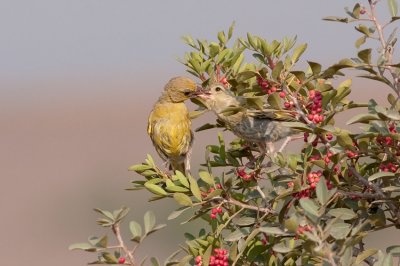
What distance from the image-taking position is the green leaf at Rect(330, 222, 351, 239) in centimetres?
391

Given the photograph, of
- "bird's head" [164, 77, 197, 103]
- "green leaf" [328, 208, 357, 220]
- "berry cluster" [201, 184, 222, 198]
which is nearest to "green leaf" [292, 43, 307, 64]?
"berry cluster" [201, 184, 222, 198]

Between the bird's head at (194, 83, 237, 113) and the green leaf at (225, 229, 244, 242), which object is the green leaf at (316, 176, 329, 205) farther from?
the bird's head at (194, 83, 237, 113)

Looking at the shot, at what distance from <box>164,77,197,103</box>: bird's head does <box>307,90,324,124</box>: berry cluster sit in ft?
9.96

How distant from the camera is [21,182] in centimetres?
5891

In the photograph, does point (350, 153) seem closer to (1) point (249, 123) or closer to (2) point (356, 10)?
(2) point (356, 10)

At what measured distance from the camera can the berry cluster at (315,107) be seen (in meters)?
4.54

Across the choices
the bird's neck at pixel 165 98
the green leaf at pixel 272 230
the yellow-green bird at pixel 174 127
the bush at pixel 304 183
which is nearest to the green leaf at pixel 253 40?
the bush at pixel 304 183

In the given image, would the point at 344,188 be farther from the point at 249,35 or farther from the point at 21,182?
the point at 21,182

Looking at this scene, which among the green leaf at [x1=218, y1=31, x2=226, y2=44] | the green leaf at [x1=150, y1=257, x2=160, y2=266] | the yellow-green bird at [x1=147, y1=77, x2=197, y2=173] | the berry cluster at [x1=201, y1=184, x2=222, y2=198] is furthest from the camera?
the yellow-green bird at [x1=147, y1=77, x2=197, y2=173]

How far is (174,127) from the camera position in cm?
802

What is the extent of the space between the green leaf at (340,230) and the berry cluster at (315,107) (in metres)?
0.62

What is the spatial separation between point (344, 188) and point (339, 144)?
312 millimetres

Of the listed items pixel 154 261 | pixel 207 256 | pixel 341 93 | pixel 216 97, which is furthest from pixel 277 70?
pixel 216 97

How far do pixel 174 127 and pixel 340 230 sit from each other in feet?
13.5
